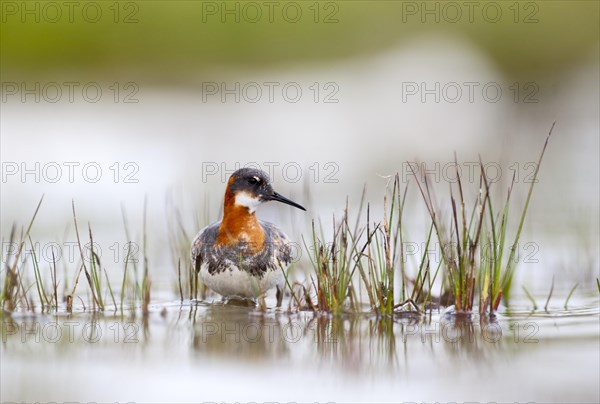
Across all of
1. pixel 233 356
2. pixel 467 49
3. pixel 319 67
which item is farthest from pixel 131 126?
pixel 233 356

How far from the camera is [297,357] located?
500 centimetres

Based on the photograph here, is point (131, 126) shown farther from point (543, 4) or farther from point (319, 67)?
point (543, 4)

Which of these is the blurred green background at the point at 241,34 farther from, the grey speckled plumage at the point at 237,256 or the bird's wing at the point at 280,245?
the grey speckled plumage at the point at 237,256

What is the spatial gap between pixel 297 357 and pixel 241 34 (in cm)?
1277

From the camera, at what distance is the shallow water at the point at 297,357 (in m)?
4.38

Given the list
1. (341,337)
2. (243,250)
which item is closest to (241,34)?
(243,250)

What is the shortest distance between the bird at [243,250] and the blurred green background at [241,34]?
32.4 feet

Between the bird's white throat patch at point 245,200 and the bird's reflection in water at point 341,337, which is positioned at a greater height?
the bird's white throat patch at point 245,200

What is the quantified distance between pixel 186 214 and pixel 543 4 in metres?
9.23

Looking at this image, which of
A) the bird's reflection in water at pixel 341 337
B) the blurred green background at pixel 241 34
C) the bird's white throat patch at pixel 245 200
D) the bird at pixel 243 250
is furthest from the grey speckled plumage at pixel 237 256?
the blurred green background at pixel 241 34

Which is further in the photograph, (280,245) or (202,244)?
(280,245)

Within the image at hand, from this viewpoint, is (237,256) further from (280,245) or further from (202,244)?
(280,245)

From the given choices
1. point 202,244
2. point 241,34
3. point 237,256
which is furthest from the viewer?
point 241,34

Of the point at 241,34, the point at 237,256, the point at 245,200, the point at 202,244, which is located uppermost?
the point at 241,34
